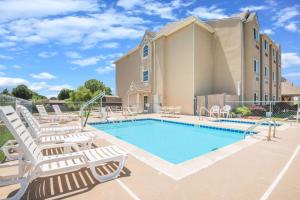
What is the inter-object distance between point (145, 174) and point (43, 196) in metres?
1.76

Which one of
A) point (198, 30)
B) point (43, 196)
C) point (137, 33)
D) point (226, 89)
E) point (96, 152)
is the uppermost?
point (137, 33)

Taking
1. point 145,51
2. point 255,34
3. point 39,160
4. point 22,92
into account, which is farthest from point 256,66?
point 22,92

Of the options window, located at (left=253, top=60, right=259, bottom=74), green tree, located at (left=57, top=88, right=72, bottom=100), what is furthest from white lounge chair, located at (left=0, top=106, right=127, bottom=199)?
green tree, located at (left=57, top=88, right=72, bottom=100)

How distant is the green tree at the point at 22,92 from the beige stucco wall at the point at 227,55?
58.9 meters

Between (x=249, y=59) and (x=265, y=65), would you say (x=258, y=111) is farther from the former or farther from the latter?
(x=265, y=65)

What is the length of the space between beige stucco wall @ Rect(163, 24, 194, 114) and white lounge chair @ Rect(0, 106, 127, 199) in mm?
14841

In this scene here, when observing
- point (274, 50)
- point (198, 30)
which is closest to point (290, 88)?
point (274, 50)

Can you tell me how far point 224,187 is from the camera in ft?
10.3

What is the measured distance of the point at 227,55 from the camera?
18.5 meters

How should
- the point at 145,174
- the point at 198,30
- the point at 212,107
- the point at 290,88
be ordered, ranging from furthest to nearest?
1. the point at 290,88
2. the point at 198,30
3. the point at 212,107
4. the point at 145,174

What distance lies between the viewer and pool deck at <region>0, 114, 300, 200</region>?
115 inches

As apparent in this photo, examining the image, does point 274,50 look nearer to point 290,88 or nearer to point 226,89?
point 226,89

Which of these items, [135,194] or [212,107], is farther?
[212,107]

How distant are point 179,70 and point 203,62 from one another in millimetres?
2519
